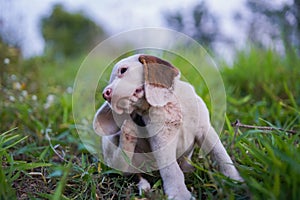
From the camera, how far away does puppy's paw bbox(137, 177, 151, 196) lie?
1299mm

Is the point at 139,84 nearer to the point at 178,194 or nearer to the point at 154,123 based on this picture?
the point at 154,123

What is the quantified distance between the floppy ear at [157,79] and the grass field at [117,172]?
26 centimetres

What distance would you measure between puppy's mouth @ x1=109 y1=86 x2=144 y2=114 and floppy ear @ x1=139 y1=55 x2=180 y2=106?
3 cm

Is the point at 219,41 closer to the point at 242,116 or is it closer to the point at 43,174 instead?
the point at 242,116

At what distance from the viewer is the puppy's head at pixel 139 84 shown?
1147 millimetres

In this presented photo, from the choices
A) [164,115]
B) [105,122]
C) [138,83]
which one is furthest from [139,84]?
[105,122]

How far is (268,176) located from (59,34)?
7.40m

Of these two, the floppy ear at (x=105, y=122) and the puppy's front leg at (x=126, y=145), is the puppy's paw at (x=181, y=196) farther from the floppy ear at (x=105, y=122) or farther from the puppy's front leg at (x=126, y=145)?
the floppy ear at (x=105, y=122)

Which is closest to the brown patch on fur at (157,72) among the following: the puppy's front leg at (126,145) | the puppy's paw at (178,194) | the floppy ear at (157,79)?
the floppy ear at (157,79)

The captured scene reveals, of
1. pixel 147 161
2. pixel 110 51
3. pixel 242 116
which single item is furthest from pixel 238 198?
pixel 242 116

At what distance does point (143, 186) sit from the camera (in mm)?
1335

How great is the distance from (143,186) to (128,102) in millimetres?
348

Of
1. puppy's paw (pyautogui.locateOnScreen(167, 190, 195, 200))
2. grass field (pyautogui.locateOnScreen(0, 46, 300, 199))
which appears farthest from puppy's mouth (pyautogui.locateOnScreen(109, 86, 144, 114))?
puppy's paw (pyautogui.locateOnScreen(167, 190, 195, 200))

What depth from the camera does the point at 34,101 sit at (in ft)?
7.95
